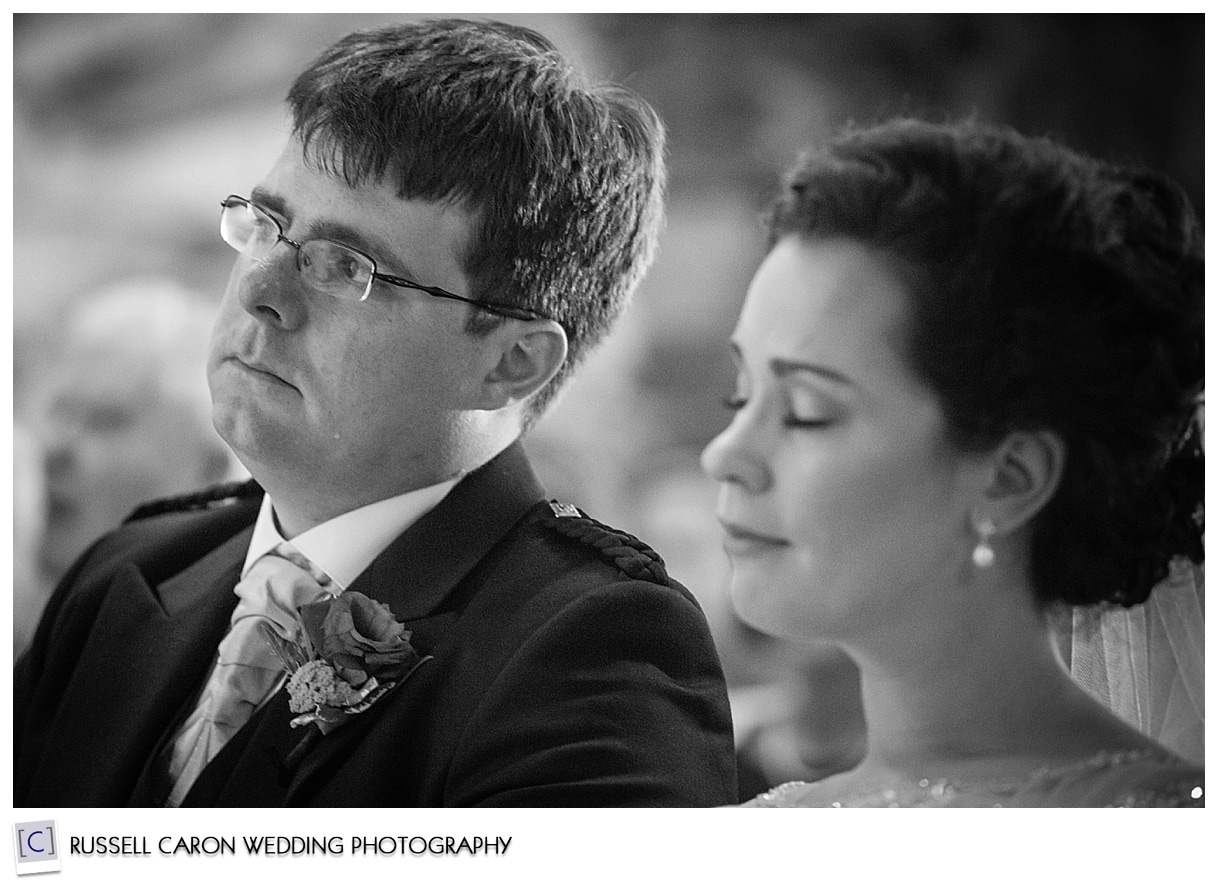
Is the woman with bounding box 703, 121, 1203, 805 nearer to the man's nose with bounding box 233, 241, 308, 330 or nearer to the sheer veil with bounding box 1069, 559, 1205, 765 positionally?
the sheer veil with bounding box 1069, 559, 1205, 765

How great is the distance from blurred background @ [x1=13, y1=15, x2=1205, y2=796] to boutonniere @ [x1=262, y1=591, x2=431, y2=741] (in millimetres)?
331

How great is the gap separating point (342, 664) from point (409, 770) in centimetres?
19

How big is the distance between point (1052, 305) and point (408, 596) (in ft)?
3.32

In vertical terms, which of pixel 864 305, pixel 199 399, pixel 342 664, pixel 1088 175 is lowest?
pixel 342 664

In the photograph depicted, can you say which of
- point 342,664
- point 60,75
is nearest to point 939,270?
point 342,664

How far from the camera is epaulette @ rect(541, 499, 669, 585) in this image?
6.43 ft

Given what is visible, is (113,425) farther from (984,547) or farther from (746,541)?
(984,547)

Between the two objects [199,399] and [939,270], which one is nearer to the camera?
[939,270]

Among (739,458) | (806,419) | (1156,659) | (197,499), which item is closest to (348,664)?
(197,499)

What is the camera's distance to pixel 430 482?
198cm
